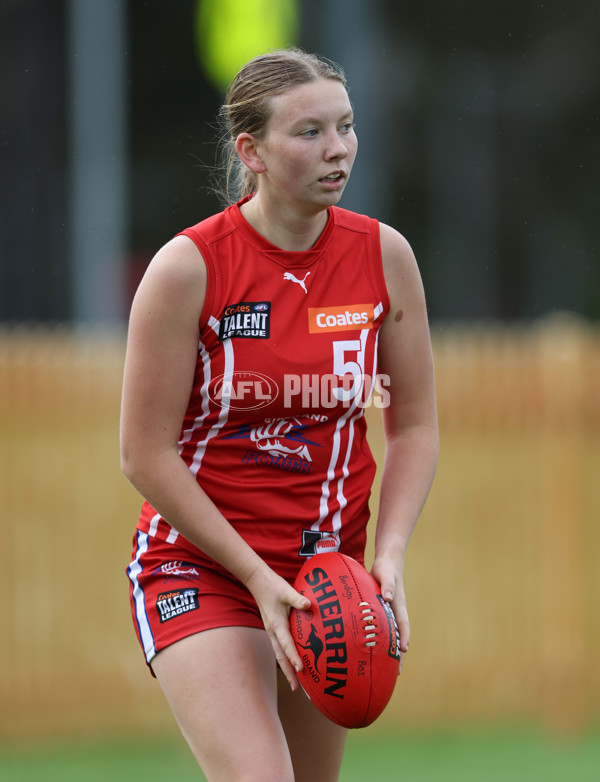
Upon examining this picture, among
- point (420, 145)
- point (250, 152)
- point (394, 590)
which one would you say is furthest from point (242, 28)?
point (394, 590)

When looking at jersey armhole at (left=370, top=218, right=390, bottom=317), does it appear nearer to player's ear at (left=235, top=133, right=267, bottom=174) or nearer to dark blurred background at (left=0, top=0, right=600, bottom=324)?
player's ear at (left=235, top=133, right=267, bottom=174)

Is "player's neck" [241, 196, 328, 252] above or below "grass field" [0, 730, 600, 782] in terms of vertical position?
above

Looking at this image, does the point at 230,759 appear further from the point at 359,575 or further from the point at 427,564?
the point at 427,564

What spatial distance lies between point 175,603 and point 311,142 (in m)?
1.23

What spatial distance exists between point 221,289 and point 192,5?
17045 millimetres

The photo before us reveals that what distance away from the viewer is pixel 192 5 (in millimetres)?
18953

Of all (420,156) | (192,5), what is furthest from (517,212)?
(192,5)

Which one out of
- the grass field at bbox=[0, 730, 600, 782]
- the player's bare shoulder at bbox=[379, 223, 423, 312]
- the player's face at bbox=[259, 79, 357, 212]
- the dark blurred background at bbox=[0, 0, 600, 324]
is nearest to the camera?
the player's face at bbox=[259, 79, 357, 212]

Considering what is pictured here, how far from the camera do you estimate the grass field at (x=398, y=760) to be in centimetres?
639

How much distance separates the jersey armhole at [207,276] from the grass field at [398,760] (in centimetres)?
404

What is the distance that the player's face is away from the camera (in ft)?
9.86

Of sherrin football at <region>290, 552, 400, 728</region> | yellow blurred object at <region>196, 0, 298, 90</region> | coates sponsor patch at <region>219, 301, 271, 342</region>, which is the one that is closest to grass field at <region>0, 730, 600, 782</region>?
sherrin football at <region>290, 552, 400, 728</region>

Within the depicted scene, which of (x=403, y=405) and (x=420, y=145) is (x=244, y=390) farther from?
(x=420, y=145)

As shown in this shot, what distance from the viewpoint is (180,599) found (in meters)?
3.05
